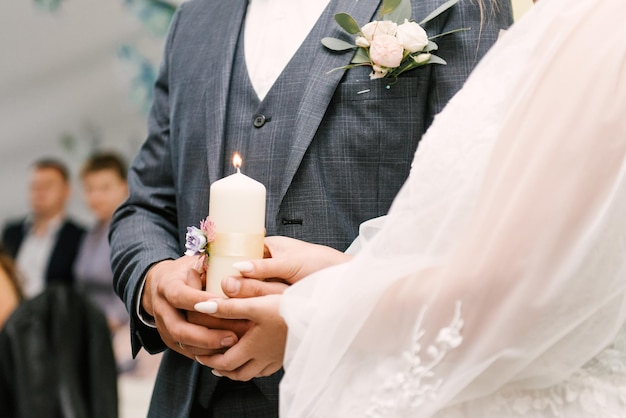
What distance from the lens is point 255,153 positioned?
1.34 m

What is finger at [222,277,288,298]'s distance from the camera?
1028mm

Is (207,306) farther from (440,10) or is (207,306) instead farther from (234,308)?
(440,10)

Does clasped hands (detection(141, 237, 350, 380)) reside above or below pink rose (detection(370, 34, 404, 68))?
below

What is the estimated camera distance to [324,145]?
1.29 metres

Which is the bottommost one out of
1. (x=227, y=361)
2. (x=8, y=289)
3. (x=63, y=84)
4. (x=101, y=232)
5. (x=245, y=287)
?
(x=8, y=289)

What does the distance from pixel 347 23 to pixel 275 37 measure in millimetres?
172

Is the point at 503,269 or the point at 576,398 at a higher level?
the point at 503,269

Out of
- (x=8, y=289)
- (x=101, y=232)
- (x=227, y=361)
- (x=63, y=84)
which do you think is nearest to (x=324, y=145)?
(x=227, y=361)

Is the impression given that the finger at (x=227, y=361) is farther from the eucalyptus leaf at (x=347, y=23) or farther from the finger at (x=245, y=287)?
the eucalyptus leaf at (x=347, y=23)

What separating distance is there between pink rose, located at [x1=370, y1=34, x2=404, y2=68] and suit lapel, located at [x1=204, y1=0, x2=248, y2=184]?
28 centimetres

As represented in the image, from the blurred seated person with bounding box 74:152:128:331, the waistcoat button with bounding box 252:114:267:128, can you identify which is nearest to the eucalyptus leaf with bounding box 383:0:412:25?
the waistcoat button with bounding box 252:114:267:128

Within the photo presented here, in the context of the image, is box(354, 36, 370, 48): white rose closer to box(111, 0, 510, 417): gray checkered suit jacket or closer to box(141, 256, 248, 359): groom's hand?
box(111, 0, 510, 417): gray checkered suit jacket

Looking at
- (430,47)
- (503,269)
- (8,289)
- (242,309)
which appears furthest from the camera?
(8,289)

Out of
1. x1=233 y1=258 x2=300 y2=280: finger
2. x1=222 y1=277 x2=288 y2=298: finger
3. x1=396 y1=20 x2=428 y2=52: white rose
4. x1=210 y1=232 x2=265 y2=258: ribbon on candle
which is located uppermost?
x1=396 y1=20 x2=428 y2=52: white rose
